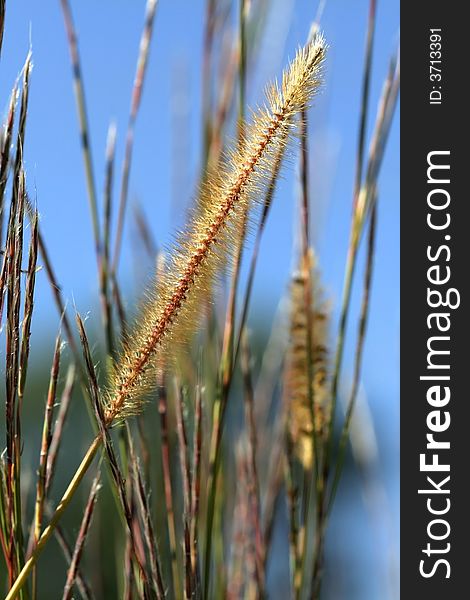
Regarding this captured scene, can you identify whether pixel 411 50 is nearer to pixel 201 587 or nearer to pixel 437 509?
pixel 437 509

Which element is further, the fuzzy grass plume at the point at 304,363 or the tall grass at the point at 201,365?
the fuzzy grass plume at the point at 304,363

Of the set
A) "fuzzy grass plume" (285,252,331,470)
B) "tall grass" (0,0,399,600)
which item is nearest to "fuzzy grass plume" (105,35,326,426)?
"tall grass" (0,0,399,600)

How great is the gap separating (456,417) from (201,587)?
55 centimetres

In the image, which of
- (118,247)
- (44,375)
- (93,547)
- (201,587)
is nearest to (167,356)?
(201,587)

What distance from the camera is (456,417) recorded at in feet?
3.78

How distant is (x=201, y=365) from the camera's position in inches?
32.9

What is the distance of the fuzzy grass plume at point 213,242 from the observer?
20.7 inches

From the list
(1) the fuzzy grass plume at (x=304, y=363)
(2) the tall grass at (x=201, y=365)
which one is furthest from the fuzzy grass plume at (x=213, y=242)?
(1) the fuzzy grass plume at (x=304, y=363)

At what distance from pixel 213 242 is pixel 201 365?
322mm

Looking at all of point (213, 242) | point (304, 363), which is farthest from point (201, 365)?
point (213, 242)

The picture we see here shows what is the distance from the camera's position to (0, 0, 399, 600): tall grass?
0.53 metres

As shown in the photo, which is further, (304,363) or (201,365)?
(304,363)

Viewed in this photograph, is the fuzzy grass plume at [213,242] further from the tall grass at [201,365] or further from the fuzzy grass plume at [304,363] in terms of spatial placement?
the fuzzy grass plume at [304,363]

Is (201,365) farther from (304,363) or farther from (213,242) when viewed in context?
(213,242)
